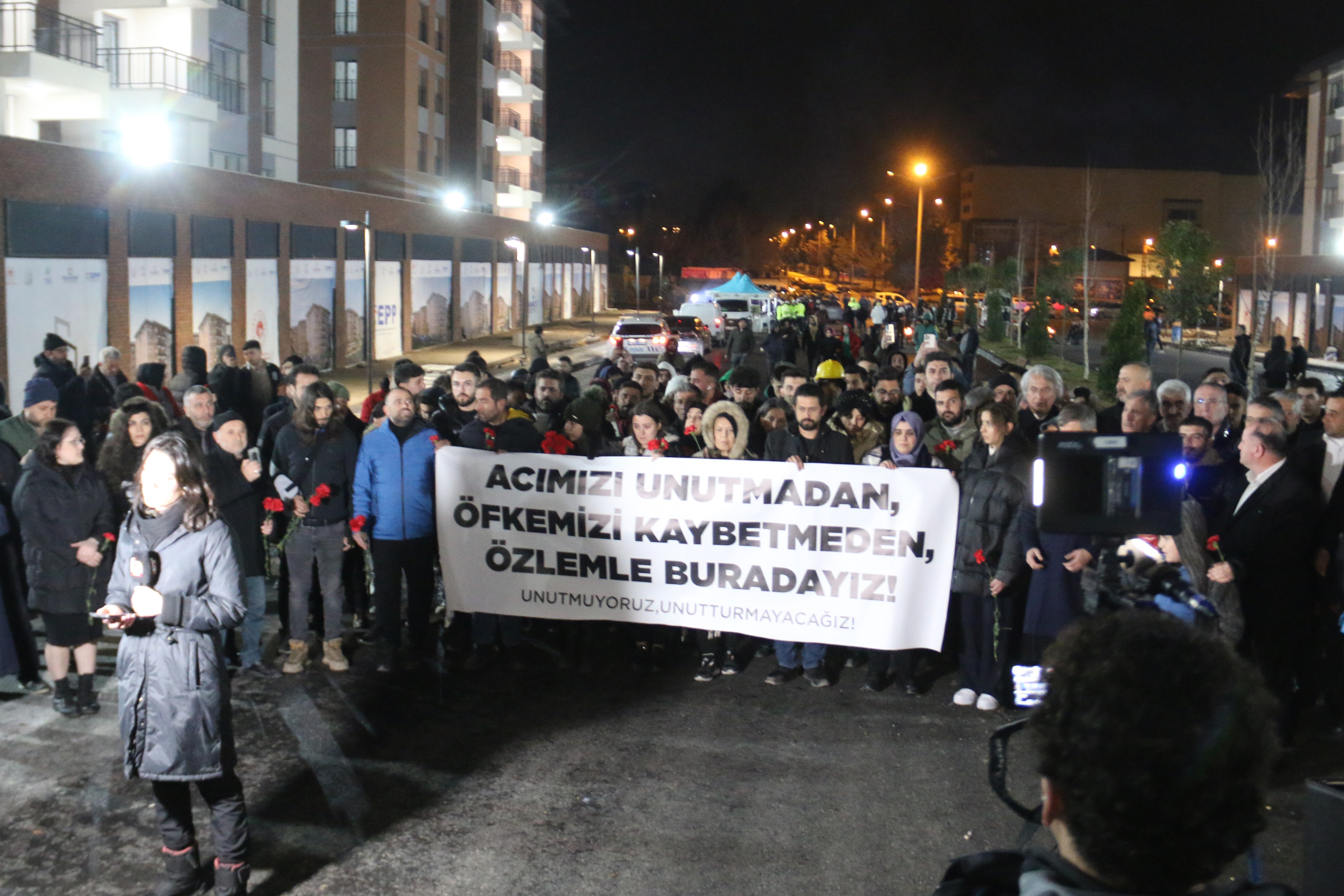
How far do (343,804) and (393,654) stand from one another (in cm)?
253

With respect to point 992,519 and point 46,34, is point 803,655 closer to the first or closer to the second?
point 992,519

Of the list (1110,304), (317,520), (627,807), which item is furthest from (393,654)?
(1110,304)

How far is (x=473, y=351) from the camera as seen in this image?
2766cm

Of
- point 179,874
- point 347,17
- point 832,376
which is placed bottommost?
point 179,874

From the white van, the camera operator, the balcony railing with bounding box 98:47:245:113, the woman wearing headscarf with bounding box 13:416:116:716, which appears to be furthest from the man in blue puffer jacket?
the white van

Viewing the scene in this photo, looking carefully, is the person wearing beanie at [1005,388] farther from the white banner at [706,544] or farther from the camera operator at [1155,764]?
the camera operator at [1155,764]

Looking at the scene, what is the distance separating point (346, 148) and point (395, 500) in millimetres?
51134

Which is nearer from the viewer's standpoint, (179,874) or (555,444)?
(179,874)

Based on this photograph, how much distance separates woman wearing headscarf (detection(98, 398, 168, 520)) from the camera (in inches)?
344

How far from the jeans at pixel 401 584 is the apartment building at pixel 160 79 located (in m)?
20.1

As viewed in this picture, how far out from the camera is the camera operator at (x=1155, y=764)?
1.97 metres

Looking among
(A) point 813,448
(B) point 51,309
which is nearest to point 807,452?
(A) point 813,448

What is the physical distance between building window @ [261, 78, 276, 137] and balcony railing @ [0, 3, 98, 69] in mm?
9845

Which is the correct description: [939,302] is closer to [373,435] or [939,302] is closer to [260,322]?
[260,322]
